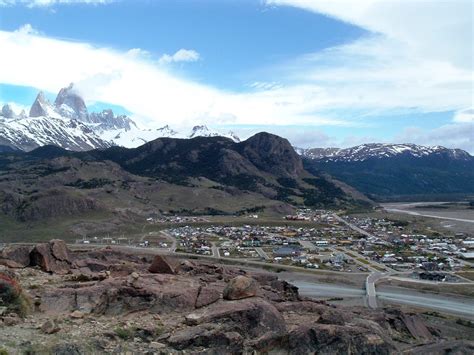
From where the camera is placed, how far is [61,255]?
104ft

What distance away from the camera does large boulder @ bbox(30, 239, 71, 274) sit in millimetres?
30156

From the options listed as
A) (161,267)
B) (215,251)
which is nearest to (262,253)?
(215,251)

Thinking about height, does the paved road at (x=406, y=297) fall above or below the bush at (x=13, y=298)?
below

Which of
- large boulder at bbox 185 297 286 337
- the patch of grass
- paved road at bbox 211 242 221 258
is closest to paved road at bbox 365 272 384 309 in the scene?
paved road at bbox 211 242 221 258

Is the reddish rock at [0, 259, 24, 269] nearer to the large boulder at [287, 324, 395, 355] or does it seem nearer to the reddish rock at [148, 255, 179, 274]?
the reddish rock at [148, 255, 179, 274]

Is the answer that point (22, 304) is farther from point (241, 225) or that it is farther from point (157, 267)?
point (241, 225)

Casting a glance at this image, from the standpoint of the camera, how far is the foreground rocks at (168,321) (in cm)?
1941

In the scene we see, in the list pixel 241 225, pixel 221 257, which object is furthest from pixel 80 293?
pixel 241 225

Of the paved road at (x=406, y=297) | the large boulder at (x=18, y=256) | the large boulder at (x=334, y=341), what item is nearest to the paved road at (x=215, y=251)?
the paved road at (x=406, y=297)

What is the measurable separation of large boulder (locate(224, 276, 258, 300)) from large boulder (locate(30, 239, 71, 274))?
11.8m

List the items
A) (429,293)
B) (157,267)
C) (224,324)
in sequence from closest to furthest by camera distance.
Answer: (224,324)
(157,267)
(429,293)

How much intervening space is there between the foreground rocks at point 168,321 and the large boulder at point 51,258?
61.0 inches

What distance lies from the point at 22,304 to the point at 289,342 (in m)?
11.8

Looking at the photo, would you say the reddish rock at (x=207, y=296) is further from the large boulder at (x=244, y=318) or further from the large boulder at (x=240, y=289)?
the large boulder at (x=244, y=318)
